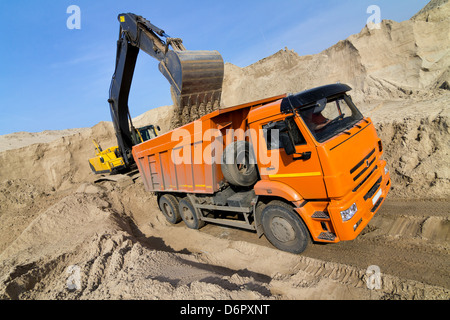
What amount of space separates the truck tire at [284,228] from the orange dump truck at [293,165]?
0.05ft

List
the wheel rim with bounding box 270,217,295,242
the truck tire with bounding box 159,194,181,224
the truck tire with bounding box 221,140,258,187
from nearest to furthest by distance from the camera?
the wheel rim with bounding box 270,217,295,242 → the truck tire with bounding box 221,140,258,187 → the truck tire with bounding box 159,194,181,224

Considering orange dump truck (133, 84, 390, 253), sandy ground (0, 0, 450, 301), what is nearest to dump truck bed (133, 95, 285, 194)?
orange dump truck (133, 84, 390, 253)

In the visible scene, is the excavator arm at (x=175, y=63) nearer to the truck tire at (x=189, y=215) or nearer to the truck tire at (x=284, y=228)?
the truck tire at (x=189, y=215)

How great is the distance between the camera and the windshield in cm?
358

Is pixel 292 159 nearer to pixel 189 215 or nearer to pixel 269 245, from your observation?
pixel 269 245

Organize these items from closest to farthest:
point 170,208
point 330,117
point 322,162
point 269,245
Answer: point 322,162 < point 330,117 < point 269,245 < point 170,208

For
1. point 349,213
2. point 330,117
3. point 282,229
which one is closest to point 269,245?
point 282,229

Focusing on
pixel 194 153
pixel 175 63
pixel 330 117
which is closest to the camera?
pixel 330 117

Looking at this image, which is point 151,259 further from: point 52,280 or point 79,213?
point 79,213

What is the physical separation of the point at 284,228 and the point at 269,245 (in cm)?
73

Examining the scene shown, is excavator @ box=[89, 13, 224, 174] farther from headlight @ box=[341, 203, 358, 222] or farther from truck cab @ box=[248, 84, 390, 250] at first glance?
headlight @ box=[341, 203, 358, 222]

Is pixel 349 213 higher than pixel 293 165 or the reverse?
the reverse

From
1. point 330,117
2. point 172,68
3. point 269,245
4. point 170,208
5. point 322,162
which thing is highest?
point 172,68

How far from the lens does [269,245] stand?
456 centimetres
